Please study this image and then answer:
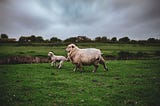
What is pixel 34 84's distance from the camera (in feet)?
48.2

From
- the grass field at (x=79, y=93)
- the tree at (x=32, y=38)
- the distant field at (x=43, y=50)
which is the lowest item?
the grass field at (x=79, y=93)

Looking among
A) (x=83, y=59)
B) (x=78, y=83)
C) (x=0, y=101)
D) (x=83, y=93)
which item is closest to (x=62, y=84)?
(x=78, y=83)

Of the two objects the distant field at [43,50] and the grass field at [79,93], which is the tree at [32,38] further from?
the grass field at [79,93]

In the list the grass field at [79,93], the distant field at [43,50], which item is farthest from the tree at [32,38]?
the grass field at [79,93]

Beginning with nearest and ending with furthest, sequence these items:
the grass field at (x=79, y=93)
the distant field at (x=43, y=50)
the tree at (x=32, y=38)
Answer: the grass field at (x=79, y=93) → the distant field at (x=43, y=50) → the tree at (x=32, y=38)

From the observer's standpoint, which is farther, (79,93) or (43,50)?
(43,50)

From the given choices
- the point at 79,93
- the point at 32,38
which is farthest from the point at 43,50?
the point at 32,38

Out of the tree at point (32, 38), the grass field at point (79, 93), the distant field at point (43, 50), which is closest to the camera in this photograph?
the grass field at point (79, 93)

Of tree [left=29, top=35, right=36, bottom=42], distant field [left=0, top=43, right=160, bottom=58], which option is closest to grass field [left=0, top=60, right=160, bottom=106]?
distant field [left=0, top=43, right=160, bottom=58]

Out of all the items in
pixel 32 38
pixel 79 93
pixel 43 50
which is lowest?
pixel 79 93

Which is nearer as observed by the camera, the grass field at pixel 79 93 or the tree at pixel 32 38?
Result: the grass field at pixel 79 93

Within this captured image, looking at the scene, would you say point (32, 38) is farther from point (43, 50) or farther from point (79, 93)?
point (79, 93)

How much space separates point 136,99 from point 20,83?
7977 mm

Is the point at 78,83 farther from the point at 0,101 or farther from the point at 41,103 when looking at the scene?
the point at 0,101
